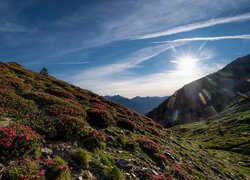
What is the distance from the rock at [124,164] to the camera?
560 inches

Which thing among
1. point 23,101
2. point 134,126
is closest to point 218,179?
point 134,126

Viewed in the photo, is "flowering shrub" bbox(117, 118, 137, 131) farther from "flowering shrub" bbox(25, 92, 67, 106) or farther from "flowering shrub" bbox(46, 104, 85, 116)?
"flowering shrub" bbox(25, 92, 67, 106)

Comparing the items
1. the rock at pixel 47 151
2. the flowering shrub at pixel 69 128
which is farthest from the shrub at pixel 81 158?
the flowering shrub at pixel 69 128

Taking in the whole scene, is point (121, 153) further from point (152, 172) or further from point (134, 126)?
point (134, 126)

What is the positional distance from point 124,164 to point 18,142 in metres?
6.74

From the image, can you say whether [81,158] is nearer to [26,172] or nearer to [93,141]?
[93,141]

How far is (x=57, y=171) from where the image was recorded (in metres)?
10.9

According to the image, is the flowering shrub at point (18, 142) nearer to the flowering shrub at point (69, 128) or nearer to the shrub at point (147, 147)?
the flowering shrub at point (69, 128)

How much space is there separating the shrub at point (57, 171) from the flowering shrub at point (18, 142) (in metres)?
1.24

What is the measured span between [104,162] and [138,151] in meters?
4.98

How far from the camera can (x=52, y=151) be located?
508 inches

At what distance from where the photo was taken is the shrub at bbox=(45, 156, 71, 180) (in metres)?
10.6

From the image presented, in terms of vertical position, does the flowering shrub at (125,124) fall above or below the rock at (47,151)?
above

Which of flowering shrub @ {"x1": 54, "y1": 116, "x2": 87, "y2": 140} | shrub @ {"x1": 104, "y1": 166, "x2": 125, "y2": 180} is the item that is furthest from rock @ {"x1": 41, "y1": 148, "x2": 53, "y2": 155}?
shrub @ {"x1": 104, "y1": 166, "x2": 125, "y2": 180}
